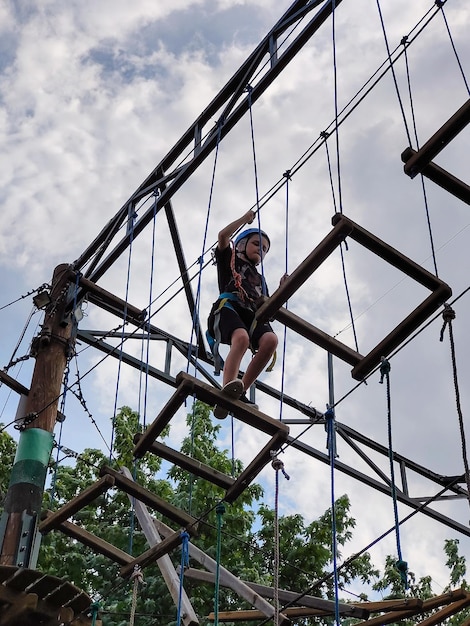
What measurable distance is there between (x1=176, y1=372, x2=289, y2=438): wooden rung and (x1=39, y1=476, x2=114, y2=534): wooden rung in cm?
109

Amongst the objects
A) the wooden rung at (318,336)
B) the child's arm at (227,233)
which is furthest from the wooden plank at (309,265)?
the child's arm at (227,233)

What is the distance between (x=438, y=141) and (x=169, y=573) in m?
3.12

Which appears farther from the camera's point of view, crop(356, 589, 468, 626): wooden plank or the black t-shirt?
crop(356, 589, 468, 626): wooden plank

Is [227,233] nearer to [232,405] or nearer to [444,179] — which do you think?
[232,405]

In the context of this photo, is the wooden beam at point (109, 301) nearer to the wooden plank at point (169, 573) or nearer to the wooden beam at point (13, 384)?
the wooden beam at point (13, 384)

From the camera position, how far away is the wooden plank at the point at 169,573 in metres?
4.85

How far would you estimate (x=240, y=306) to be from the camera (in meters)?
4.59

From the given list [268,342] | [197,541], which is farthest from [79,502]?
[197,541]

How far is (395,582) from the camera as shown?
11.8 metres

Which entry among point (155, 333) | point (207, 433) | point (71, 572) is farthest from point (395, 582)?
point (155, 333)

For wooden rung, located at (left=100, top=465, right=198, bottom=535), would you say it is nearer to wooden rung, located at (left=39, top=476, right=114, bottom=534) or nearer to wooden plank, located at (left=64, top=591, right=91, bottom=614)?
wooden rung, located at (left=39, top=476, right=114, bottom=534)

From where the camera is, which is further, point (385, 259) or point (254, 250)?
point (254, 250)

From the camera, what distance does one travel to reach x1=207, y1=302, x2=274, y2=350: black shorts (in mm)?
4473

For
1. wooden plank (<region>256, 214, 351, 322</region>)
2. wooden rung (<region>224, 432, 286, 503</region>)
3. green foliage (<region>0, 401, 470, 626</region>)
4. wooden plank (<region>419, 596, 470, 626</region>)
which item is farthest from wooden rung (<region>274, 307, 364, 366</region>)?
green foliage (<region>0, 401, 470, 626</region>)
